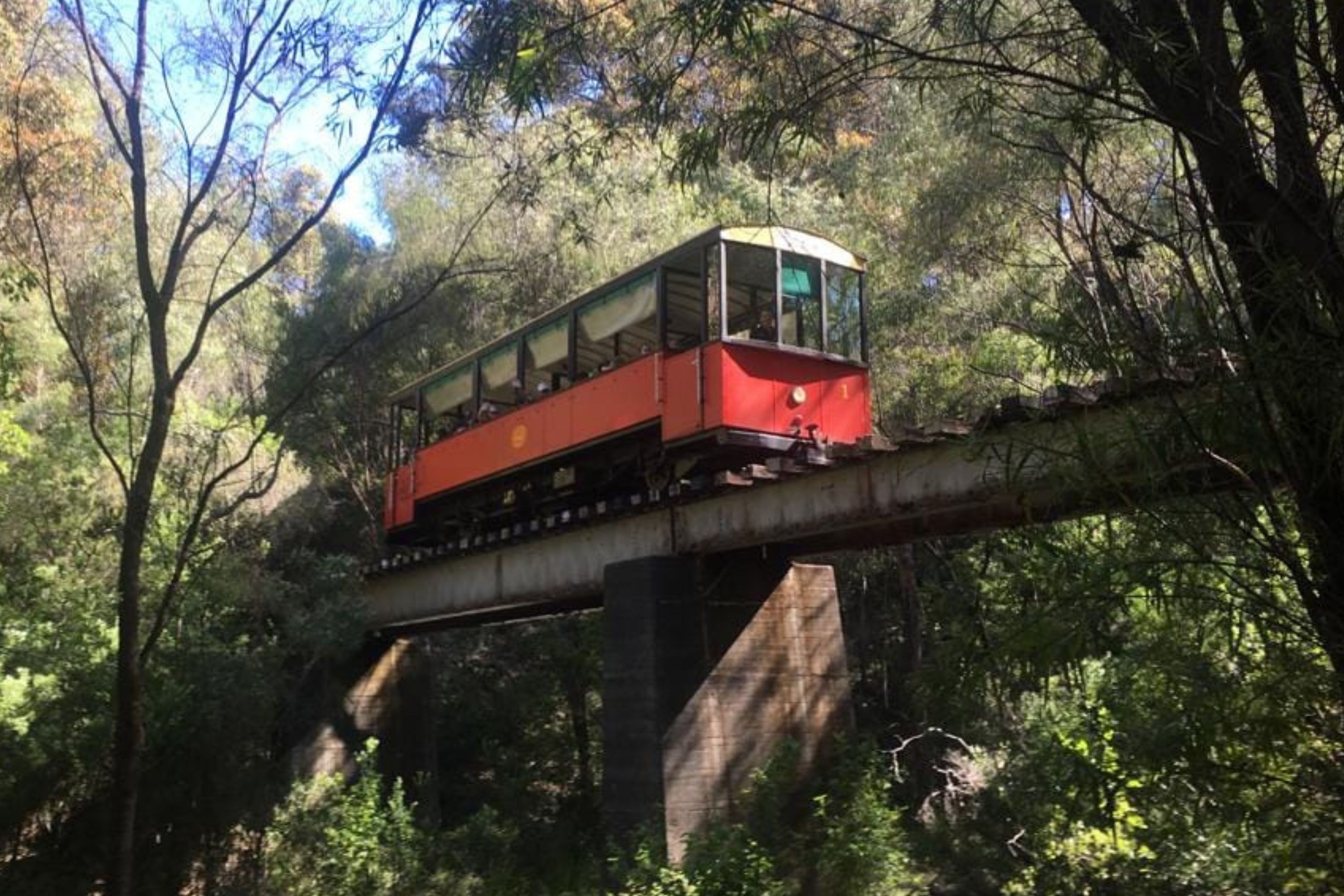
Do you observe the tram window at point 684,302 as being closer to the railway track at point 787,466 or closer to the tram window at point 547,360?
the railway track at point 787,466

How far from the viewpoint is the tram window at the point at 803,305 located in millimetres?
11883

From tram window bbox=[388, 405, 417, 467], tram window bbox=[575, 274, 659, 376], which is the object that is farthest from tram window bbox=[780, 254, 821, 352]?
tram window bbox=[388, 405, 417, 467]

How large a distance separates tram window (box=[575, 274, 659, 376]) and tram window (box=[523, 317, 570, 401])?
28 centimetres

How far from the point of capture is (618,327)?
12570 millimetres

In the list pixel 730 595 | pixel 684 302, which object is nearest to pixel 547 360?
pixel 684 302

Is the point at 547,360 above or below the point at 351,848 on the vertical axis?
above

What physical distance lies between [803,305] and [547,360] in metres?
3.94

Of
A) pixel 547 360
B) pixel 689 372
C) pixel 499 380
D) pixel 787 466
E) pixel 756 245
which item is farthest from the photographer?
pixel 499 380

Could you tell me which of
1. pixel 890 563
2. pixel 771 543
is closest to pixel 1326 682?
pixel 771 543

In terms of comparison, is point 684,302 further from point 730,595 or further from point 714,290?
point 730,595

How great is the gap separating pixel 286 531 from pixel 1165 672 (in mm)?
18970

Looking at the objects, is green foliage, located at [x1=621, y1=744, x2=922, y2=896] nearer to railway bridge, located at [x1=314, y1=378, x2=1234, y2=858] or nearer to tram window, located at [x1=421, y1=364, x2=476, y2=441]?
railway bridge, located at [x1=314, y1=378, x2=1234, y2=858]

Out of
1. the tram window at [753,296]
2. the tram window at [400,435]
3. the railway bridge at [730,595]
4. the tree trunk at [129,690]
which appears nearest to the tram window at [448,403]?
the tram window at [400,435]

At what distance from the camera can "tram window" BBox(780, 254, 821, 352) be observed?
39.0 feet
